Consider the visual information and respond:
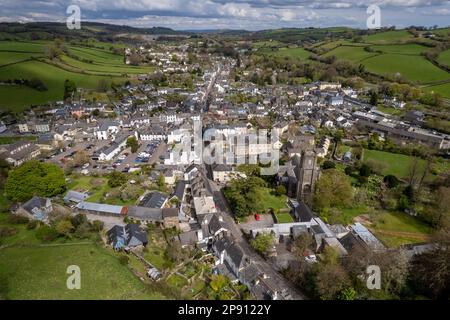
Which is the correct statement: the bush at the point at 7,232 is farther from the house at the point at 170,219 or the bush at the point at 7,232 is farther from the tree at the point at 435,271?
the tree at the point at 435,271

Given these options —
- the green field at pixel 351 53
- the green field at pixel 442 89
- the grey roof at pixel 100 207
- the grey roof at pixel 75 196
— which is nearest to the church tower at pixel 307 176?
the grey roof at pixel 100 207

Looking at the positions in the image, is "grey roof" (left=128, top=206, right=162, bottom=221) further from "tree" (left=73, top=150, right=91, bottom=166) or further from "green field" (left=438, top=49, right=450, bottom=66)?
"green field" (left=438, top=49, right=450, bottom=66)

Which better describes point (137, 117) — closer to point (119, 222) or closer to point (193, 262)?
point (119, 222)

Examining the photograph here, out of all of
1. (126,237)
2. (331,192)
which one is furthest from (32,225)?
(331,192)

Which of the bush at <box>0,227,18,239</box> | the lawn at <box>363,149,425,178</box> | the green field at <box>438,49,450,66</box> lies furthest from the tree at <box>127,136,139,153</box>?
the green field at <box>438,49,450,66</box>

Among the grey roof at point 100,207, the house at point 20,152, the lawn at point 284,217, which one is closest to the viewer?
the lawn at point 284,217
